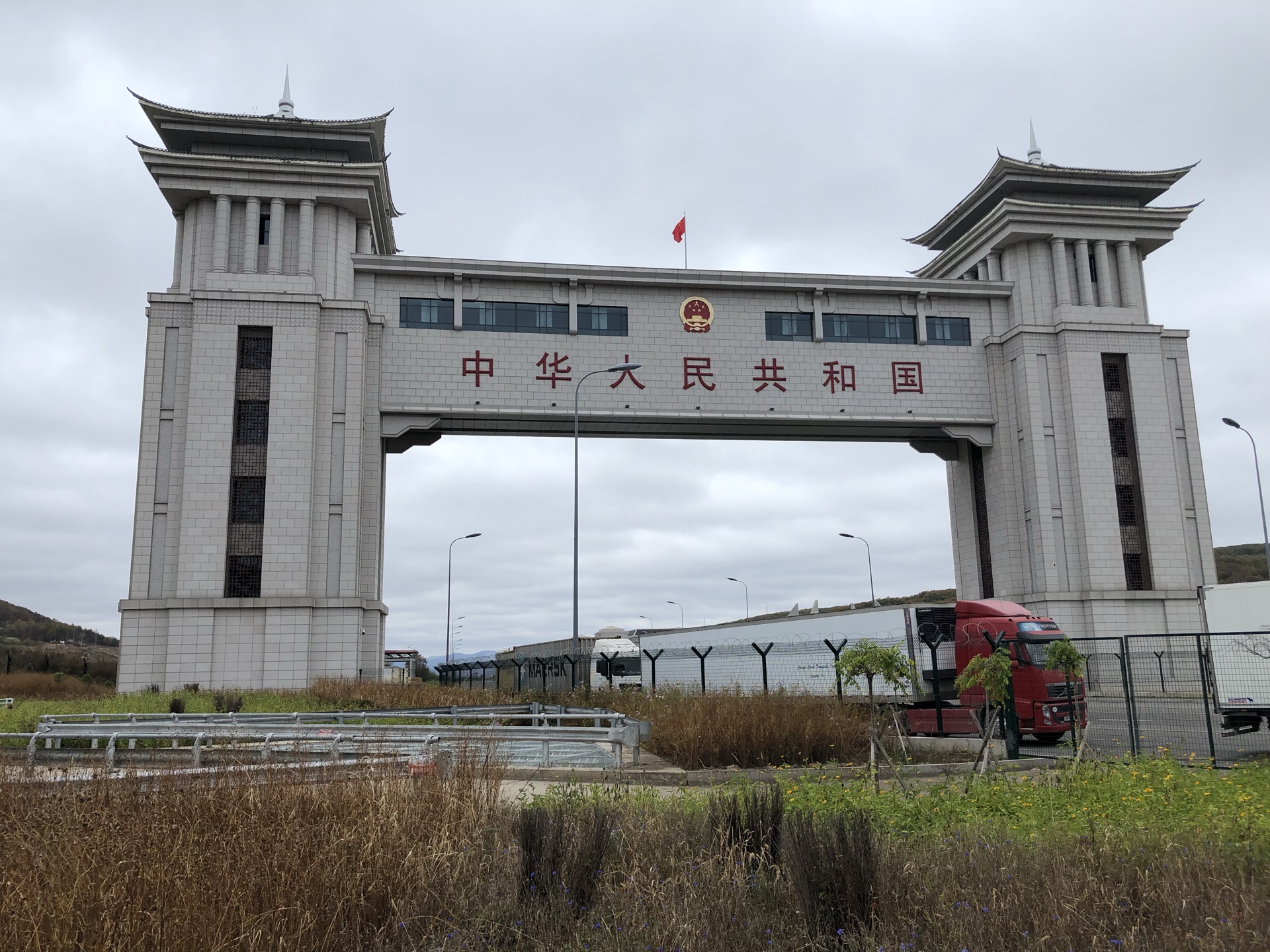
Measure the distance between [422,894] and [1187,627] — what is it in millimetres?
42816

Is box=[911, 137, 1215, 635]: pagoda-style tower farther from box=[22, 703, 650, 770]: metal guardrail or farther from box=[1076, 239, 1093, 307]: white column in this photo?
box=[22, 703, 650, 770]: metal guardrail

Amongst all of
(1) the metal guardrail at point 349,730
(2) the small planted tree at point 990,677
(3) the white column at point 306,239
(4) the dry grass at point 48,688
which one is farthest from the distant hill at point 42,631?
(2) the small planted tree at point 990,677

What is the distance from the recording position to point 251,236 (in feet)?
125

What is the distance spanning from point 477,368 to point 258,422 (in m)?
8.79

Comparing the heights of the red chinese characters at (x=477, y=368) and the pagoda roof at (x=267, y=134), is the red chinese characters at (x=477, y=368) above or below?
below

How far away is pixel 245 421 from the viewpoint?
37438 mm

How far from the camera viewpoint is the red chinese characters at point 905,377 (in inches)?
1676

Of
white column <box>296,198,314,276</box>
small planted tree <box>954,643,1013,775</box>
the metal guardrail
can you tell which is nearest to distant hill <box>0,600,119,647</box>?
white column <box>296,198,314,276</box>

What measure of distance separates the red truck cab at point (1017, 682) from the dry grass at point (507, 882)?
39.2 ft

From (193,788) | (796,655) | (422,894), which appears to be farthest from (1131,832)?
(796,655)

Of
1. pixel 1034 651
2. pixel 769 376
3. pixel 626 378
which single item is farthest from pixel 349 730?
pixel 769 376

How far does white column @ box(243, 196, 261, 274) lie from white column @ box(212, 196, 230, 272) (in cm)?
66

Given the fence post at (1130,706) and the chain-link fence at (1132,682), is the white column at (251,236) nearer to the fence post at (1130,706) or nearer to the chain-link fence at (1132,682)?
the chain-link fence at (1132,682)

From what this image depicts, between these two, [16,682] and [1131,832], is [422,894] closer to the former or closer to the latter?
[1131,832]
